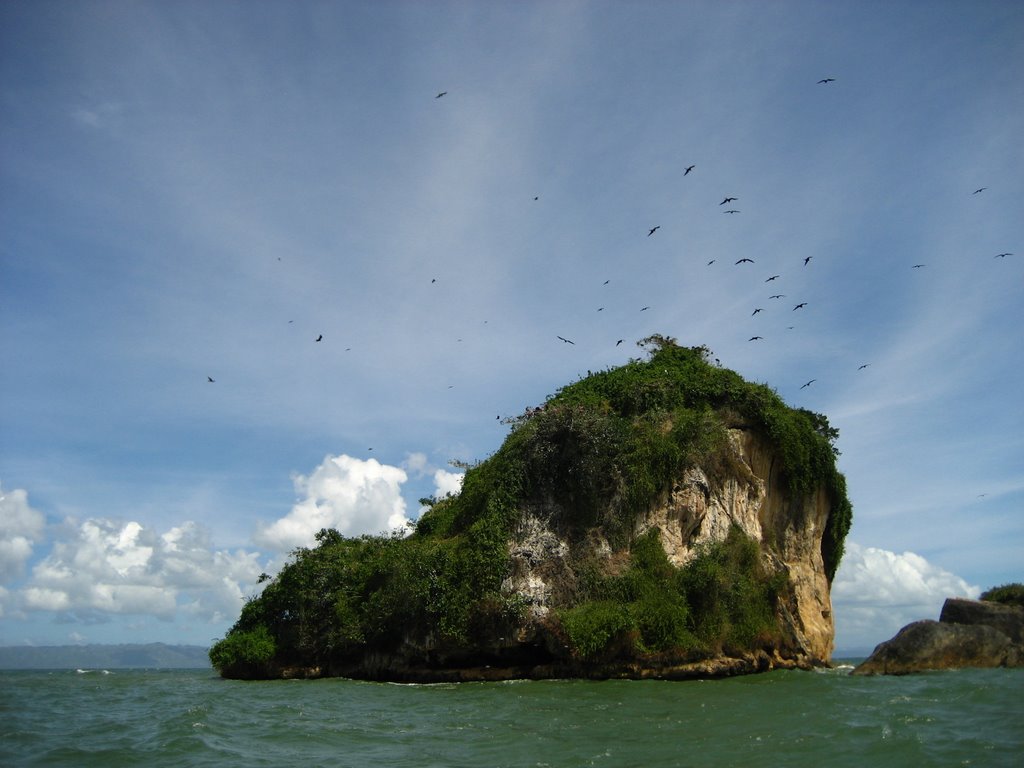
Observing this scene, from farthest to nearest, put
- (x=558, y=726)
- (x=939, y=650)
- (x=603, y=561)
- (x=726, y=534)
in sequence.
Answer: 1. (x=726, y=534)
2. (x=603, y=561)
3. (x=939, y=650)
4. (x=558, y=726)

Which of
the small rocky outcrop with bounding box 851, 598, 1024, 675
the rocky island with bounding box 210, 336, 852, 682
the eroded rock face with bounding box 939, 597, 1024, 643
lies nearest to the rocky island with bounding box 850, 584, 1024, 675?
the small rocky outcrop with bounding box 851, 598, 1024, 675

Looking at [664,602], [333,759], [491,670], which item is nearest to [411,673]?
[491,670]

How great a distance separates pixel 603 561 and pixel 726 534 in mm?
4951

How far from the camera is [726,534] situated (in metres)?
27.2

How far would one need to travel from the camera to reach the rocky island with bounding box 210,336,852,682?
79.8ft

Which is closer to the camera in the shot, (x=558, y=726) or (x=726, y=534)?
(x=558, y=726)

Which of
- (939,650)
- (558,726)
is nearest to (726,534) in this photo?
(939,650)

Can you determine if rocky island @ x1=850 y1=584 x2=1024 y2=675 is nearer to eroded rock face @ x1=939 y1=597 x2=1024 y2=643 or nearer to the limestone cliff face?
eroded rock face @ x1=939 y1=597 x2=1024 y2=643

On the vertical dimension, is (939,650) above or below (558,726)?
above

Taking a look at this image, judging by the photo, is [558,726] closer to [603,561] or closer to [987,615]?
[603,561]

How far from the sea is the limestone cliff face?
4.84 meters

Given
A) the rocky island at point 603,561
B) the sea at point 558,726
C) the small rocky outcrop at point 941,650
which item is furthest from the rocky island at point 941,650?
the rocky island at point 603,561

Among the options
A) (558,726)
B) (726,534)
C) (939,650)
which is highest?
(726,534)

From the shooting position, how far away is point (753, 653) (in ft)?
81.5
